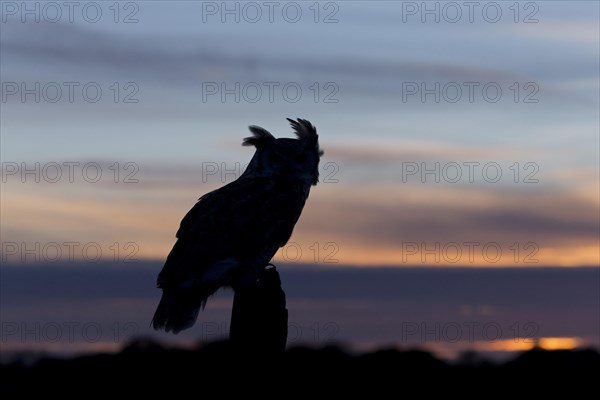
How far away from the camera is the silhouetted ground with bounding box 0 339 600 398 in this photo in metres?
12.3

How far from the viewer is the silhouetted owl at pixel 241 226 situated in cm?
1150

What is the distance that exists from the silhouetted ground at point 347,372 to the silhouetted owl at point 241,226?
76 cm

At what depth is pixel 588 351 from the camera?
1416cm

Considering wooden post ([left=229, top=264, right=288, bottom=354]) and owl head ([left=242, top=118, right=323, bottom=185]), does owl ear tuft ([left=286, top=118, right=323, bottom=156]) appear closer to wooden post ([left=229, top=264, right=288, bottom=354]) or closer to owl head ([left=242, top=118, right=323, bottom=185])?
owl head ([left=242, top=118, right=323, bottom=185])

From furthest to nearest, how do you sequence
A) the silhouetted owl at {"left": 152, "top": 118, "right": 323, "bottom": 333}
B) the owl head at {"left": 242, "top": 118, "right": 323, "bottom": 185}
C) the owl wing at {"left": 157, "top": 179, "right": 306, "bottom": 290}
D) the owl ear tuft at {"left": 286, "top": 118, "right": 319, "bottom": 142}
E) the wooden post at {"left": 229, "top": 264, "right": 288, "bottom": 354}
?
the owl ear tuft at {"left": 286, "top": 118, "right": 319, "bottom": 142} < the owl head at {"left": 242, "top": 118, "right": 323, "bottom": 185} < the owl wing at {"left": 157, "top": 179, "right": 306, "bottom": 290} < the silhouetted owl at {"left": 152, "top": 118, "right": 323, "bottom": 333} < the wooden post at {"left": 229, "top": 264, "right": 288, "bottom": 354}

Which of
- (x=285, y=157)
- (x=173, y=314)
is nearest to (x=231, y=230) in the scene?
(x=285, y=157)

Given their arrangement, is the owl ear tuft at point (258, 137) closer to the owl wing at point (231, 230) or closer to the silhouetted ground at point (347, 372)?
the owl wing at point (231, 230)

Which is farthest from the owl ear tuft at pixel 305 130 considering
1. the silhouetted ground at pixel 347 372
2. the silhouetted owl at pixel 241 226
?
the silhouetted ground at pixel 347 372

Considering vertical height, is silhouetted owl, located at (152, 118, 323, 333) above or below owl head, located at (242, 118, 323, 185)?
below

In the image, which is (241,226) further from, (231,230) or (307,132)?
(307,132)

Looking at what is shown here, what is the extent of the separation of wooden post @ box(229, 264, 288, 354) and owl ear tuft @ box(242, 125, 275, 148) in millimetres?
4690

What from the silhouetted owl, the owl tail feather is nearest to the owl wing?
the silhouetted owl

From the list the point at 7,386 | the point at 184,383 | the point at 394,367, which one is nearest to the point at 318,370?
the point at 394,367

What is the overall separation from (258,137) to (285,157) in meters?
0.53
